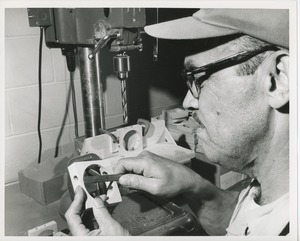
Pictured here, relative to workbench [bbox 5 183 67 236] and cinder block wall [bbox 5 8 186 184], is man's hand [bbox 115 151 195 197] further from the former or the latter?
cinder block wall [bbox 5 8 186 184]

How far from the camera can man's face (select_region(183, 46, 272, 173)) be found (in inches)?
30.0

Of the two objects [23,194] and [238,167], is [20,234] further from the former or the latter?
[238,167]

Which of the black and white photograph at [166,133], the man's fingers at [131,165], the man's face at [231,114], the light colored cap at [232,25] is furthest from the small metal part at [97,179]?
the light colored cap at [232,25]

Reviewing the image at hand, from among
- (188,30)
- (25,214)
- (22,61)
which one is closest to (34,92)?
(22,61)

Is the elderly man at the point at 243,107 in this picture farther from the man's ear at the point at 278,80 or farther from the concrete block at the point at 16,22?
the concrete block at the point at 16,22

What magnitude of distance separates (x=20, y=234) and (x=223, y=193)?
618mm

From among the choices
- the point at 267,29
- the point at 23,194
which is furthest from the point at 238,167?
the point at 23,194

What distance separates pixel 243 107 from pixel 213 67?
0.12 meters

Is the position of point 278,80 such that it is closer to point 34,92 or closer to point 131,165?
point 131,165

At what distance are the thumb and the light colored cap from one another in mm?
423

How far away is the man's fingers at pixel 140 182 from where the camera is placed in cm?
84

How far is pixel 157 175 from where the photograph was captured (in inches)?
37.3

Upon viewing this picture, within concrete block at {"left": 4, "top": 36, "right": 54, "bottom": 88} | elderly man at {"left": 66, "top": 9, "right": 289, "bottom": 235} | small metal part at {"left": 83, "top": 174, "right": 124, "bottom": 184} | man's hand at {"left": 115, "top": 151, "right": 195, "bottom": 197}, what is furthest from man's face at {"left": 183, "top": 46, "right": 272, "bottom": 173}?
concrete block at {"left": 4, "top": 36, "right": 54, "bottom": 88}

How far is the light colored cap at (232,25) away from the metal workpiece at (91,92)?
285mm
